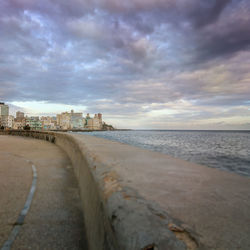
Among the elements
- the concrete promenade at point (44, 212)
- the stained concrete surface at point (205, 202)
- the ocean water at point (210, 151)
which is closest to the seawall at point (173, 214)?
the stained concrete surface at point (205, 202)

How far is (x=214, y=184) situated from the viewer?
2.57 meters

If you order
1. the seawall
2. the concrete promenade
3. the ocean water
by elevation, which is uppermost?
the seawall

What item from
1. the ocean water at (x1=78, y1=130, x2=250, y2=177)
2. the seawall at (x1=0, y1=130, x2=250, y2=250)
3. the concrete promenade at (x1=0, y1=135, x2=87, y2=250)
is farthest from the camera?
the ocean water at (x1=78, y1=130, x2=250, y2=177)

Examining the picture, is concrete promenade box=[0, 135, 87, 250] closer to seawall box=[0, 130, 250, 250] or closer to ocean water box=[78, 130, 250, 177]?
seawall box=[0, 130, 250, 250]

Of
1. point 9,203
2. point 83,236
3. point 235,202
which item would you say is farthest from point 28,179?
point 235,202

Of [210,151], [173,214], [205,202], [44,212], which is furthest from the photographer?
[210,151]

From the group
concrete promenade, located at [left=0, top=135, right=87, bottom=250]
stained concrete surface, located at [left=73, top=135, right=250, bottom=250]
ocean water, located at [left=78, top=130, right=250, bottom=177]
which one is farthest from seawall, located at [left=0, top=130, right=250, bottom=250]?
ocean water, located at [left=78, top=130, right=250, bottom=177]

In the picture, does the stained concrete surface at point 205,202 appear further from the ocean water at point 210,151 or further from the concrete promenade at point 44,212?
the ocean water at point 210,151

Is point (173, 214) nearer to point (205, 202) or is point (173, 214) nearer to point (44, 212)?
point (205, 202)

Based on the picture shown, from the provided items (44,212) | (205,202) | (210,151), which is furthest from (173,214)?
(210,151)

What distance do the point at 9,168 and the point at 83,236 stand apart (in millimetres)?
5639

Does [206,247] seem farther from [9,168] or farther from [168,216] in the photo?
[9,168]

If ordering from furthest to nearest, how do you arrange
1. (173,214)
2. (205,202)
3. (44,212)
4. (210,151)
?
(210,151) < (44,212) < (205,202) < (173,214)

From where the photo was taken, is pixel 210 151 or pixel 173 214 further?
pixel 210 151
